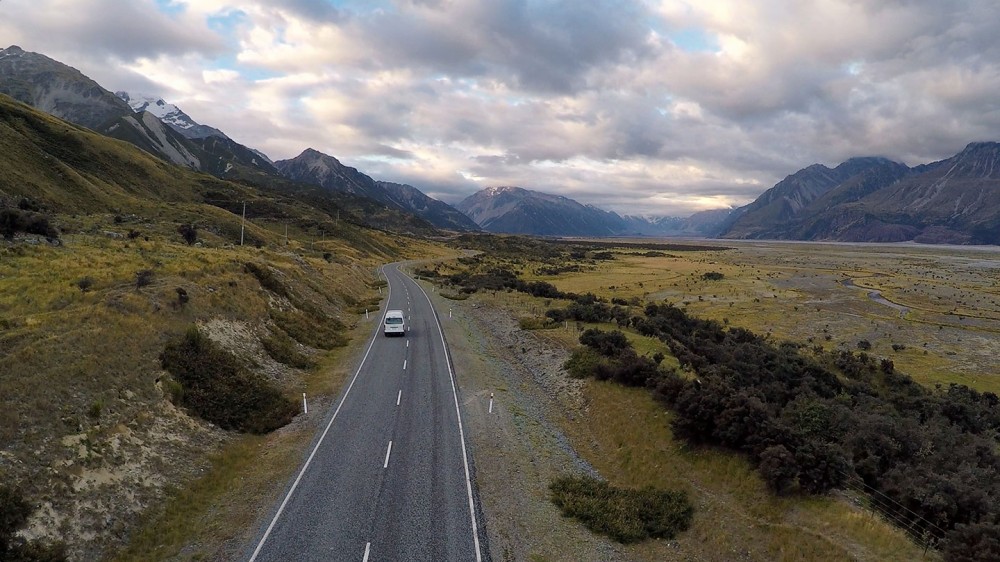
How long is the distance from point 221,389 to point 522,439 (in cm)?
1440

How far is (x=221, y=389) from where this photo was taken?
856 inches

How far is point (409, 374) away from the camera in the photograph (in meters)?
29.1

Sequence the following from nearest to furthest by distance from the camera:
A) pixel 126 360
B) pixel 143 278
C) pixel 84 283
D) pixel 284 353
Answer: pixel 126 360
pixel 84 283
pixel 143 278
pixel 284 353

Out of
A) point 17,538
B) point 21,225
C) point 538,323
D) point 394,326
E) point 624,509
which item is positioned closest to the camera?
point 17,538

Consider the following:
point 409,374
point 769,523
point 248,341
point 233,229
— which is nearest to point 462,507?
point 769,523

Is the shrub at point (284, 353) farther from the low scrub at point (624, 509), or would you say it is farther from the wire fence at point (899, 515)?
the wire fence at point (899, 515)

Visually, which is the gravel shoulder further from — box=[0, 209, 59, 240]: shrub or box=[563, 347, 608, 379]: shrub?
box=[0, 209, 59, 240]: shrub

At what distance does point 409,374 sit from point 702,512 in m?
18.5

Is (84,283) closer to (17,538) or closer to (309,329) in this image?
(309,329)

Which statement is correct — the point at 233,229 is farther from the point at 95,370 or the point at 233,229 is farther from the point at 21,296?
the point at 95,370

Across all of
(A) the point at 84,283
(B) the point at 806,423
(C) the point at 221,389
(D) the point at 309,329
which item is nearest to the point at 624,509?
(B) the point at 806,423

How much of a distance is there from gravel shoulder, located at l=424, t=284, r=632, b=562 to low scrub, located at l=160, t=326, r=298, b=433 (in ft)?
30.9

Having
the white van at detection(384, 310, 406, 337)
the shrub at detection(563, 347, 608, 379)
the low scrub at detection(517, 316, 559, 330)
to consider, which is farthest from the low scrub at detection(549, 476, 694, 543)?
the white van at detection(384, 310, 406, 337)

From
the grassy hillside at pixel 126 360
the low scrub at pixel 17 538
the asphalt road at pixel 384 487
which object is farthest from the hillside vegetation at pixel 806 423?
the low scrub at pixel 17 538
